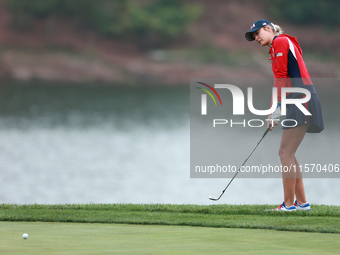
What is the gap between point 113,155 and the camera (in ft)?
56.9

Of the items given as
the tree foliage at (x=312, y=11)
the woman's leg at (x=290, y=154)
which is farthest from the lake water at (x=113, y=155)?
the tree foliage at (x=312, y=11)

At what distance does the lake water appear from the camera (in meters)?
10.8

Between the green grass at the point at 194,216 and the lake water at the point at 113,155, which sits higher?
the lake water at the point at 113,155

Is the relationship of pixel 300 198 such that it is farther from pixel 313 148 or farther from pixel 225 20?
pixel 225 20

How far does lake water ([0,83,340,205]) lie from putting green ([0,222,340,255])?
17.2ft

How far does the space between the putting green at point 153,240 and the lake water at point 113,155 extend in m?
5.24

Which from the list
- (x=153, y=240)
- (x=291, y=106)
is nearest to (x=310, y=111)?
(x=291, y=106)

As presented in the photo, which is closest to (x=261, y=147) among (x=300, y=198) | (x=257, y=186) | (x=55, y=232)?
(x=257, y=186)

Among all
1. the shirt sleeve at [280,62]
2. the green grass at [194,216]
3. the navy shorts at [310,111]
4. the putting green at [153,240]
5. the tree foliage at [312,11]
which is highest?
the tree foliage at [312,11]

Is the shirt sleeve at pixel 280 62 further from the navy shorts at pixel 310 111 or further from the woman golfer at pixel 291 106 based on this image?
the navy shorts at pixel 310 111

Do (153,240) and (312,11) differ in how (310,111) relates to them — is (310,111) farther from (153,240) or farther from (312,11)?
(312,11)

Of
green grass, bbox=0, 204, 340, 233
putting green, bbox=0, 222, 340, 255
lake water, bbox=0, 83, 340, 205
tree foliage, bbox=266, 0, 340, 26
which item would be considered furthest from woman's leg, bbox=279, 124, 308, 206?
tree foliage, bbox=266, 0, 340, 26

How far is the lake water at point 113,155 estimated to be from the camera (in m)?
10.8

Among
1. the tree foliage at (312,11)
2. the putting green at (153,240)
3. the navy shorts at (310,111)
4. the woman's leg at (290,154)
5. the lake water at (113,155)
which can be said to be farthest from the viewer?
the tree foliage at (312,11)
